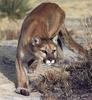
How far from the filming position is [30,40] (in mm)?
9852

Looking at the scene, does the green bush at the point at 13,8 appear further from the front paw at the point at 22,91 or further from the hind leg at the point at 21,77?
the front paw at the point at 22,91

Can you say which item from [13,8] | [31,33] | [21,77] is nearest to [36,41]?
[31,33]

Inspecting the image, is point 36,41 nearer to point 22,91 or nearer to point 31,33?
point 31,33

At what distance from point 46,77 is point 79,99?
3.64 feet

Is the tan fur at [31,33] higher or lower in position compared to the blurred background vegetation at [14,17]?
higher

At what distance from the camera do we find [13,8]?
58.0 ft

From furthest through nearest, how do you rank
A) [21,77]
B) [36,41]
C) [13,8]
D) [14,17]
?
[14,17] → [13,8] → [21,77] → [36,41]

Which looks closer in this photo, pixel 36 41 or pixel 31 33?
pixel 36 41

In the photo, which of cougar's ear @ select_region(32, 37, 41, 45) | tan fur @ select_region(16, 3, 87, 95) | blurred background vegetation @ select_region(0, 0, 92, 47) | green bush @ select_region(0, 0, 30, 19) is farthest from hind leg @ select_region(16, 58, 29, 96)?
green bush @ select_region(0, 0, 30, 19)

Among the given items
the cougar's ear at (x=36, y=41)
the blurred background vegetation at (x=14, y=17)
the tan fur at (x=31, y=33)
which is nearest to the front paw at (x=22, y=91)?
the tan fur at (x=31, y=33)

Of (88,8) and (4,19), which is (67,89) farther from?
(88,8)

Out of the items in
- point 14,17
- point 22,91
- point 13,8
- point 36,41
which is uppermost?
point 36,41

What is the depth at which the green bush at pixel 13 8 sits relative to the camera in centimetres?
1769

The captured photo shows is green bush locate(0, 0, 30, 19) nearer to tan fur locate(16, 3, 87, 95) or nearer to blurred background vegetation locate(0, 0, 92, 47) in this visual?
blurred background vegetation locate(0, 0, 92, 47)
